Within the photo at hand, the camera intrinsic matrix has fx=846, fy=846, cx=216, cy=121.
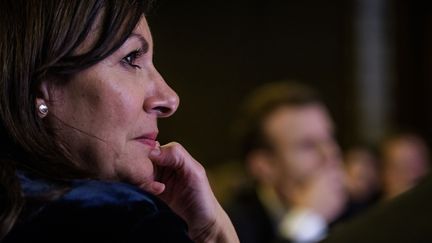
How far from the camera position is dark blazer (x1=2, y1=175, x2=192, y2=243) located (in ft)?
3.05

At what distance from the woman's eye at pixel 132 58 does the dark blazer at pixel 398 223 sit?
0.40 meters

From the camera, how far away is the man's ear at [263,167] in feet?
9.78

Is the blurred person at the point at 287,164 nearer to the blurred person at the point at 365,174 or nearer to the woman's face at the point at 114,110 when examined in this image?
the blurred person at the point at 365,174

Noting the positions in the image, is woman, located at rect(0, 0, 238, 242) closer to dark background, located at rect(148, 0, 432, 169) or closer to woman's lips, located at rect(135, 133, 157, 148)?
woman's lips, located at rect(135, 133, 157, 148)

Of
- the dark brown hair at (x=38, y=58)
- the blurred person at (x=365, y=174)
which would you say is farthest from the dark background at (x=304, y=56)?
the dark brown hair at (x=38, y=58)

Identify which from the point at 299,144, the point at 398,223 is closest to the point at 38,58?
the point at 398,223

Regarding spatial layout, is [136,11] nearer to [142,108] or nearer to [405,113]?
[142,108]

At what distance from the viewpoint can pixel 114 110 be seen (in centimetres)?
105

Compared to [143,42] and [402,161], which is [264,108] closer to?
[402,161]

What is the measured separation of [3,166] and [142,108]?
19cm

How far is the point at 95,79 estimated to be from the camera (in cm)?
104

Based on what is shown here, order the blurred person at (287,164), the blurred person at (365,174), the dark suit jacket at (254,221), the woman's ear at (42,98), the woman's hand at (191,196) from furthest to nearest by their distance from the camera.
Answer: the blurred person at (365,174), the blurred person at (287,164), the dark suit jacket at (254,221), the woman's hand at (191,196), the woman's ear at (42,98)

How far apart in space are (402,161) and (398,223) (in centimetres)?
263

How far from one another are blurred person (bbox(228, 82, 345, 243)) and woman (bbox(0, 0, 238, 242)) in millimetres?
1713
